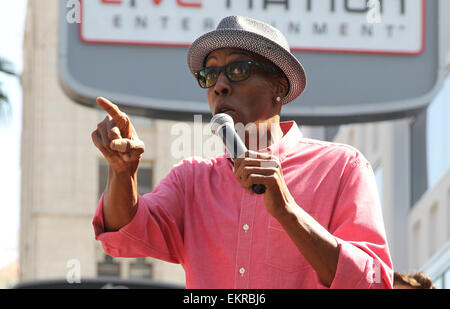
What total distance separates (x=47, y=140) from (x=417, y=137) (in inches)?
697

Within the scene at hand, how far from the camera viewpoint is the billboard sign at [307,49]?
37.2ft

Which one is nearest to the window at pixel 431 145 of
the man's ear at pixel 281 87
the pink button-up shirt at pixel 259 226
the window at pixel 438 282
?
the window at pixel 438 282

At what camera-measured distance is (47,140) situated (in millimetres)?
35688

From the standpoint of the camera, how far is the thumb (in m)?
2.94

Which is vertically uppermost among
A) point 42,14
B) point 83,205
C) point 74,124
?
point 42,14

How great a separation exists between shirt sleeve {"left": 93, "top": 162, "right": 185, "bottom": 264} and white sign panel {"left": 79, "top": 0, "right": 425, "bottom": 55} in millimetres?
8149

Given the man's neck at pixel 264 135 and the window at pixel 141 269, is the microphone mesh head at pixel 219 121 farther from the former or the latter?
the window at pixel 141 269

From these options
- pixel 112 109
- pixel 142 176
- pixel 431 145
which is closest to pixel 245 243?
pixel 112 109

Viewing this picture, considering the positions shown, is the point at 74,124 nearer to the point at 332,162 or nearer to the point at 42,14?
the point at 42,14

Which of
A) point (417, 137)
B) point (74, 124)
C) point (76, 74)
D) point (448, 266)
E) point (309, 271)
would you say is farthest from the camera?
point (74, 124)

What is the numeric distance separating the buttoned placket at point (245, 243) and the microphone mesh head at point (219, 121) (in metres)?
0.39

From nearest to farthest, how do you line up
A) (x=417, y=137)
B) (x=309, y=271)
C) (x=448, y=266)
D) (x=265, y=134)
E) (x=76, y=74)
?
(x=309, y=271) < (x=265, y=134) < (x=76, y=74) < (x=448, y=266) < (x=417, y=137)

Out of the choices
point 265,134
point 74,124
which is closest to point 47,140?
point 74,124

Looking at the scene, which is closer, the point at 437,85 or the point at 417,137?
the point at 437,85
